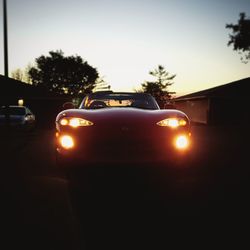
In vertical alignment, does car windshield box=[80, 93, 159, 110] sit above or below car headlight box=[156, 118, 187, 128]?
above

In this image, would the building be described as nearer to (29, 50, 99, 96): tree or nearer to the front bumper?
the front bumper

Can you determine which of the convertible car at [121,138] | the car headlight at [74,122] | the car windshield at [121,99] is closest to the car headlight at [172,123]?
the convertible car at [121,138]

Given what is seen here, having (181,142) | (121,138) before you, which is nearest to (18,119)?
(121,138)

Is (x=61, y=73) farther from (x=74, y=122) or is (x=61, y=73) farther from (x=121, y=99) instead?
(x=74, y=122)

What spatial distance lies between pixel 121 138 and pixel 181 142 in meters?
0.78

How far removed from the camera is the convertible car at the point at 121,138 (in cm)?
340

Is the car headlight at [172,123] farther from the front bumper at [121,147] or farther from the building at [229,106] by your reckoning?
the building at [229,106]

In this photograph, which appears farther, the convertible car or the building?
the building

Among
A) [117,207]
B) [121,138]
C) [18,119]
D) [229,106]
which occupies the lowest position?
[117,207]

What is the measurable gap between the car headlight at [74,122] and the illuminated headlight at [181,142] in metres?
1.07

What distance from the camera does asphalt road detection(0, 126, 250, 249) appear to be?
255cm

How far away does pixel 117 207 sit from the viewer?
3367mm

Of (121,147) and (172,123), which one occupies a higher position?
(172,123)

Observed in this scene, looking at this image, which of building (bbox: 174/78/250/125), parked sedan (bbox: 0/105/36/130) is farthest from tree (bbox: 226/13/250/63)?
parked sedan (bbox: 0/105/36/130)
